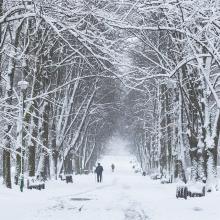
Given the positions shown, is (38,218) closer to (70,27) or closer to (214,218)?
(214,218)

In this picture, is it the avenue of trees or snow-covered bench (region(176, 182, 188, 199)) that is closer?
Result: the avenue of trees

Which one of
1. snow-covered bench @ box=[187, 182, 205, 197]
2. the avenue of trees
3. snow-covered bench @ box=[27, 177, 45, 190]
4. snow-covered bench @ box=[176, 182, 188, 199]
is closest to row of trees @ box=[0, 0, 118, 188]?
the avenue of trees

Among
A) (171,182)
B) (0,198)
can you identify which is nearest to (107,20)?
(0,198)

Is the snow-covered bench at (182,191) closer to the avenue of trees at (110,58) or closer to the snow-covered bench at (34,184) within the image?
the avenue of trees at (110,58)

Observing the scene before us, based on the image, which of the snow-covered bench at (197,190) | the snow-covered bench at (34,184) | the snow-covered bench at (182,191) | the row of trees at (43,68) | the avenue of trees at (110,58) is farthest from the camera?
the snow-covered bench at (34,184)

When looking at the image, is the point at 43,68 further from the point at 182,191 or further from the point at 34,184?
the point at 182,191

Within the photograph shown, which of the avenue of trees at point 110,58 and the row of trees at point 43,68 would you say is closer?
the row of trees at point 43,68

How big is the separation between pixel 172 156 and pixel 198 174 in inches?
612

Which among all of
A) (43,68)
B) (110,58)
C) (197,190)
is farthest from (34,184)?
(110,58)

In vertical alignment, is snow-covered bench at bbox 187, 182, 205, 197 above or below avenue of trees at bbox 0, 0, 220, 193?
below

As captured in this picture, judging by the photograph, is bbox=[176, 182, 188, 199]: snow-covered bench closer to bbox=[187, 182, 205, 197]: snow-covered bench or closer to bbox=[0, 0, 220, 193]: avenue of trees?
bbox=[187, 182, 205, 197]: snow-covered bench

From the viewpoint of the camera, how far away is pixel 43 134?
27.9 metres

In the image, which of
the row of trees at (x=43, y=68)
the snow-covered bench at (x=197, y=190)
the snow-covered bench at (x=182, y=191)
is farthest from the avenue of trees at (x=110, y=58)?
the snow-covered bench at (x=182, y=191)

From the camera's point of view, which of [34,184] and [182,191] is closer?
[182,191]
